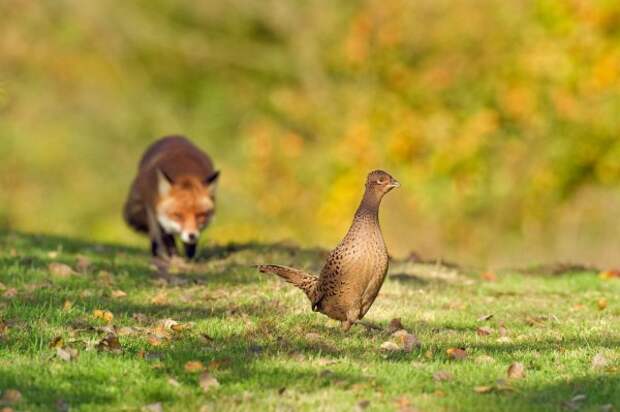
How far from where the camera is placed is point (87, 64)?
31.0 meters

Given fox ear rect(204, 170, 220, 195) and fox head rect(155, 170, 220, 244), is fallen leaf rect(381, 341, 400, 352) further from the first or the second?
fox ear rect(204, 170, 220, 195)

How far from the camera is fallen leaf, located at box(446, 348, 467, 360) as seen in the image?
710cm

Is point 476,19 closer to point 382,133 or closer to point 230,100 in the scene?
point 382,133

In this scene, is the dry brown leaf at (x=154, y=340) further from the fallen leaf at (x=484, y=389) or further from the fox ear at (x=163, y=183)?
the fox ear at (x=163, y=183)

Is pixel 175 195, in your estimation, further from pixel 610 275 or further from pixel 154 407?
pixel 154 407

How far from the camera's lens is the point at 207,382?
6.21 meters

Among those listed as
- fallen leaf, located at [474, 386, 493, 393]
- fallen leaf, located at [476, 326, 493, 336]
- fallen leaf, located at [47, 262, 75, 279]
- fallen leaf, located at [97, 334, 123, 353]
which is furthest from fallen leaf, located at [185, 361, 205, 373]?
fallen leaf, located at [47, 262, 75, 279]

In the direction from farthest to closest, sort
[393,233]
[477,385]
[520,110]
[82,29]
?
1. [82,29]
2. [520,110]
3. [393,233]
4. [477,385]

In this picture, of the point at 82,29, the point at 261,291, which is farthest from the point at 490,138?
the point at 261,291

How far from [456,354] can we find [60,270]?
4597 mm

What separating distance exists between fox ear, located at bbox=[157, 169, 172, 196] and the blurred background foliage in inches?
253

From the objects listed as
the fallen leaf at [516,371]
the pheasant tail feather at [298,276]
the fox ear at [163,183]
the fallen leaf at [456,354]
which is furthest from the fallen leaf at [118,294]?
the fallen leaf at [516,371]

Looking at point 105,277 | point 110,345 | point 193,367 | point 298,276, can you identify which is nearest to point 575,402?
point 193,367

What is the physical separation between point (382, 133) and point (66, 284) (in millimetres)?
15386
